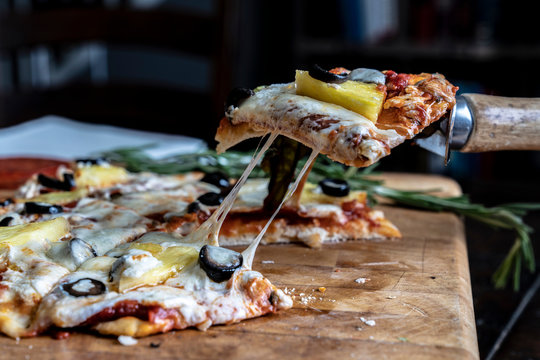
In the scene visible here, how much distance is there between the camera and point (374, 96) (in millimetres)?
1803

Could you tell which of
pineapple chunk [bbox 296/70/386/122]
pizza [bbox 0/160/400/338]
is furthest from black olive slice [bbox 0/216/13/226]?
pineapple chunk [bbox 296/70/386/122]

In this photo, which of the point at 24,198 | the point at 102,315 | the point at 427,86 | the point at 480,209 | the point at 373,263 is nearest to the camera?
the point at 102,315

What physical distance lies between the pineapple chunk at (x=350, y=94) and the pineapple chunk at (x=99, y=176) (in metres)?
1.08

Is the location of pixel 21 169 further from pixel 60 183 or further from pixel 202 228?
pixel 202 228

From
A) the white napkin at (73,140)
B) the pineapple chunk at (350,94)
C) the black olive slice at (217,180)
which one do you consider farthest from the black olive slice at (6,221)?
the white napkin at (73,140)

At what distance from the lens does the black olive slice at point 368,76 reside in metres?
1.88

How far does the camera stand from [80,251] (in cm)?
172

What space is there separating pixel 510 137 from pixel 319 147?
2.27 ft

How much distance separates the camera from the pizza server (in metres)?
1.99

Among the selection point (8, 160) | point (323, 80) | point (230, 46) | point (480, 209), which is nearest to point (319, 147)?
point (323, 80)

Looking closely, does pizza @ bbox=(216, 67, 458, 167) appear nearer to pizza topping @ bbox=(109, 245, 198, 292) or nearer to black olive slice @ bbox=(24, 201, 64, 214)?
pizza topping @ bbox=(109, 245, 198, 292)

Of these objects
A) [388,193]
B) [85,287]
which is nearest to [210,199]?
[85,287]

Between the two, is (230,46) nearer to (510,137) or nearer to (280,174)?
(280,174)

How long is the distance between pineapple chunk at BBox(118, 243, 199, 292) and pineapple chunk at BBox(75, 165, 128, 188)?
2.99ft
